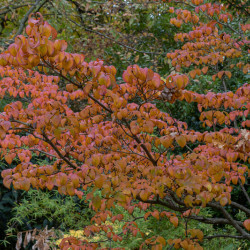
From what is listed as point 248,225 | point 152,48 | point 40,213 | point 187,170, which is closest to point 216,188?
point 187,170

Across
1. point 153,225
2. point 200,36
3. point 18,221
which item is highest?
point 200,36

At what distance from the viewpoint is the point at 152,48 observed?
7770 mm

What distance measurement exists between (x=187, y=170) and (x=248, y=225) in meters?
0.86

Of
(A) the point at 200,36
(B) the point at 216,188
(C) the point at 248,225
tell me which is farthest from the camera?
(A) the point at 200,36

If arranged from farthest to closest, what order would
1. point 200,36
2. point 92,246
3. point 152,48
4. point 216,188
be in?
point 152,48 < point 200,36 < point 92,246 < point 216,188

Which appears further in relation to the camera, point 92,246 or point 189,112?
point 189,112

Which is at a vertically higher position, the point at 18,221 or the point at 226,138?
the point at 226,138

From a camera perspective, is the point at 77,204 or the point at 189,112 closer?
the point at 77,204

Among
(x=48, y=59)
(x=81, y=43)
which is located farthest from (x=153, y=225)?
(x=81, y=43)

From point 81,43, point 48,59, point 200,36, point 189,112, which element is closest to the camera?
point 48,59

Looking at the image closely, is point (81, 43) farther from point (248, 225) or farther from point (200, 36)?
point (248, 225)

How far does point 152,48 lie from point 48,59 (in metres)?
6.45

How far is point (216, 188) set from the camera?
2018 mm

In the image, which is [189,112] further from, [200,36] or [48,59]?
[48,59]
